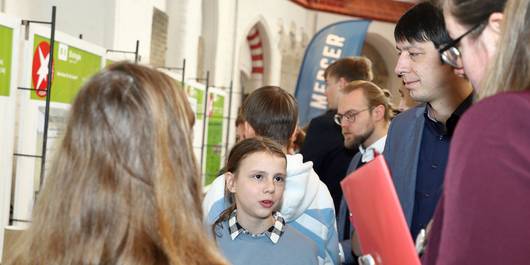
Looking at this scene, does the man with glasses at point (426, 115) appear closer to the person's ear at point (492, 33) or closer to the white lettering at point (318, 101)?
the person's ear at point (492, 33)

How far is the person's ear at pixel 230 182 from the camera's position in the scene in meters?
3.54

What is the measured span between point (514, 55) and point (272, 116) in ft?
7.79

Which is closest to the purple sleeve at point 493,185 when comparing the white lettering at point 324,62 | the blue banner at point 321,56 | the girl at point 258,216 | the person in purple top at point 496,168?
the person in purple top at point 496,168

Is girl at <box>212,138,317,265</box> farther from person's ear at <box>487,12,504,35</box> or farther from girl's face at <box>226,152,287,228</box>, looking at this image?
person's ear at <box>487,12,504,35</box>

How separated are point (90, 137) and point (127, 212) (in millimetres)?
148

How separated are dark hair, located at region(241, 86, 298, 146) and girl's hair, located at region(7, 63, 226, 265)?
229 cm

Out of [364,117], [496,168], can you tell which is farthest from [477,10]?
[364,117]

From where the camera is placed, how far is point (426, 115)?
3.01 metres

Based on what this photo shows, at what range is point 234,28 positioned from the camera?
599 inches

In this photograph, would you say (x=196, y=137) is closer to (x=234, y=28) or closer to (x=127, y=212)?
(x=234, y=28)

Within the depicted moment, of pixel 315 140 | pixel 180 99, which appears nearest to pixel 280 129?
pixel 315 140

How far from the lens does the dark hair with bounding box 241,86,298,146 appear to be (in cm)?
389

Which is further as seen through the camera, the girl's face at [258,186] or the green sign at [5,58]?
the green sign at [5,58]

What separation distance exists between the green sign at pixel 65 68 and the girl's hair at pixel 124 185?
371cm
